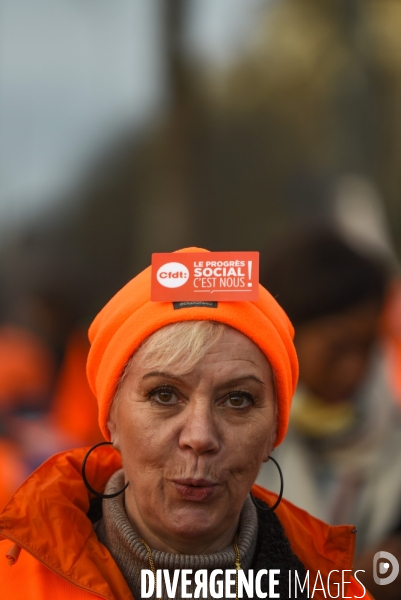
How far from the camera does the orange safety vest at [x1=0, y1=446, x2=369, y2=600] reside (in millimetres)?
1524

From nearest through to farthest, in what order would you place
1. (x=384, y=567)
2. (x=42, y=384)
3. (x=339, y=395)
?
(x=384, y=567) → (x=339, y=395) → (x=42, y=384)

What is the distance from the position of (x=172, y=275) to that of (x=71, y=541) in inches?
24.8

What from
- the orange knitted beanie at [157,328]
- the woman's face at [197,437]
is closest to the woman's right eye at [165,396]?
the woman's face at [197,437]

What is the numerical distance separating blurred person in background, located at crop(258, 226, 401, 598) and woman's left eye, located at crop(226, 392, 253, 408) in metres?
1.43

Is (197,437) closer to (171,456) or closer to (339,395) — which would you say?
(171,456)

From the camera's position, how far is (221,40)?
→ 209 inches

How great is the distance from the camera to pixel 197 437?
4.75 ft

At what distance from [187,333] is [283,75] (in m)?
4.38

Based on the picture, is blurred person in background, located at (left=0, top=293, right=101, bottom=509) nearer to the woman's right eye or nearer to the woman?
the woman

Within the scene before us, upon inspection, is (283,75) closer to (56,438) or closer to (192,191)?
(192,191)

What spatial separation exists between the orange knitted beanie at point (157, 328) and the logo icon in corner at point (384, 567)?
765mm

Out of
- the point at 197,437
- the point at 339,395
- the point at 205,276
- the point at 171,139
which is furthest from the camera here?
the point at 171,139

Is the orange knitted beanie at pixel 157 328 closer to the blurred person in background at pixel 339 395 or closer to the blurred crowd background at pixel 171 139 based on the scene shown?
the blurred person in background at pixel 339 395

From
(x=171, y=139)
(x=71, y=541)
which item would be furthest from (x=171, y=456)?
(x=171, y=139)
